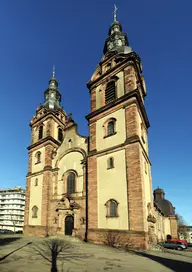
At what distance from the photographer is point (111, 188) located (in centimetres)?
1794

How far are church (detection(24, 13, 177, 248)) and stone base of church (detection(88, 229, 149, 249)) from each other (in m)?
0.07

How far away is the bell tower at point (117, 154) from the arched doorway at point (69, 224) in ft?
10.6

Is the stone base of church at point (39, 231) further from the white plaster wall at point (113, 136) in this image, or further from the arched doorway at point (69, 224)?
the white plaster wall at point (113, 136)

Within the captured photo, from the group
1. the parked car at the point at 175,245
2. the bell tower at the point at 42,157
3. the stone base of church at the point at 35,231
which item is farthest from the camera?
the bell tower at the point at 42,157

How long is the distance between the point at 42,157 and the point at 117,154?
1286cm

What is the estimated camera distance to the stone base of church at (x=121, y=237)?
1472 centimetres

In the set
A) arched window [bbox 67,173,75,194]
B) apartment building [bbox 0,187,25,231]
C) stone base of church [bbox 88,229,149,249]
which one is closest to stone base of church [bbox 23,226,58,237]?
arched window [bbox 67,173,75,194]

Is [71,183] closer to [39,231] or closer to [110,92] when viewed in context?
[39,231]

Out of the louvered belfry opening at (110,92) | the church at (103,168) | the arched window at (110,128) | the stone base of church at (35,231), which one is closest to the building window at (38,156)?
the church at (103,168)

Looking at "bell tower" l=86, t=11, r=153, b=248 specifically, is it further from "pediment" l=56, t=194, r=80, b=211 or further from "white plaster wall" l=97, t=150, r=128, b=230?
A: "pediment" l=56, t=194, r=80, b=211

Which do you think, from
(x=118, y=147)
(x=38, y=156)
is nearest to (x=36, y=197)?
(x=38, y=156)

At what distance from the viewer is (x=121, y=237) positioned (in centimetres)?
Answer: 1578

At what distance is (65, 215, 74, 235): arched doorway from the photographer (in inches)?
815

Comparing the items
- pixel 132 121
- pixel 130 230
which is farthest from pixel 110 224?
pixel 132 121
